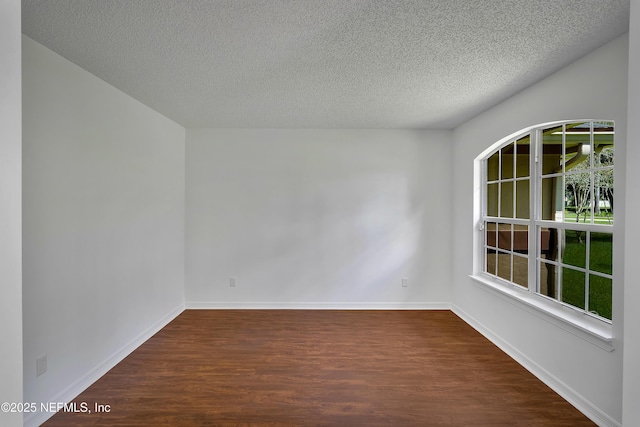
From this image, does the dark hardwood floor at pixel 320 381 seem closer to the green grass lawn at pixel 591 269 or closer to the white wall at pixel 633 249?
the green grass lawn at pixel 591 269

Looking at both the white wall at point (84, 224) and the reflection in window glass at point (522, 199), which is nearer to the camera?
the white wall at point (84, 224)

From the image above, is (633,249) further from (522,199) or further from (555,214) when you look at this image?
(522,199)

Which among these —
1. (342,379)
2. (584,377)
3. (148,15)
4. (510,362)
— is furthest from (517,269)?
(148,15)

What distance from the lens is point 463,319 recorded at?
381cm

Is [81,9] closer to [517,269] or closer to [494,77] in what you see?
[494,77]

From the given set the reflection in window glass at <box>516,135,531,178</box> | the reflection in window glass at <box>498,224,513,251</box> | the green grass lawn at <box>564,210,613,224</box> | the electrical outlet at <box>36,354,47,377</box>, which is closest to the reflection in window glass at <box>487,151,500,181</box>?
the reflection in window glass at <box>516,135,531,178</box>

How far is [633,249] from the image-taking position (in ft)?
4.54

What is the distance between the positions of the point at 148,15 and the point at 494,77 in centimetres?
248

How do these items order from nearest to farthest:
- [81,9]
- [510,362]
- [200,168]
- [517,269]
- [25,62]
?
[81,9]
[25,62]
[510,362]
[517,269]
[200,168]

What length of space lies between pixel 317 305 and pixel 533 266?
2.56 metres

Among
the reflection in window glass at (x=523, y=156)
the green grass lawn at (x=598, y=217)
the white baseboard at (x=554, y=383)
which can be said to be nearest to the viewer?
the white baseboard at (x=554, y=383)

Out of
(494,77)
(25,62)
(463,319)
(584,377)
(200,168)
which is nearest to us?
(25,62)

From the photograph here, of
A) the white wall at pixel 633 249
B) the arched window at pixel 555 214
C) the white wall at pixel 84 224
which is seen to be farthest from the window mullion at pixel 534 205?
the white wall at pixel 84 224

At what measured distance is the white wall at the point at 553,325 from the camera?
1870 mm
